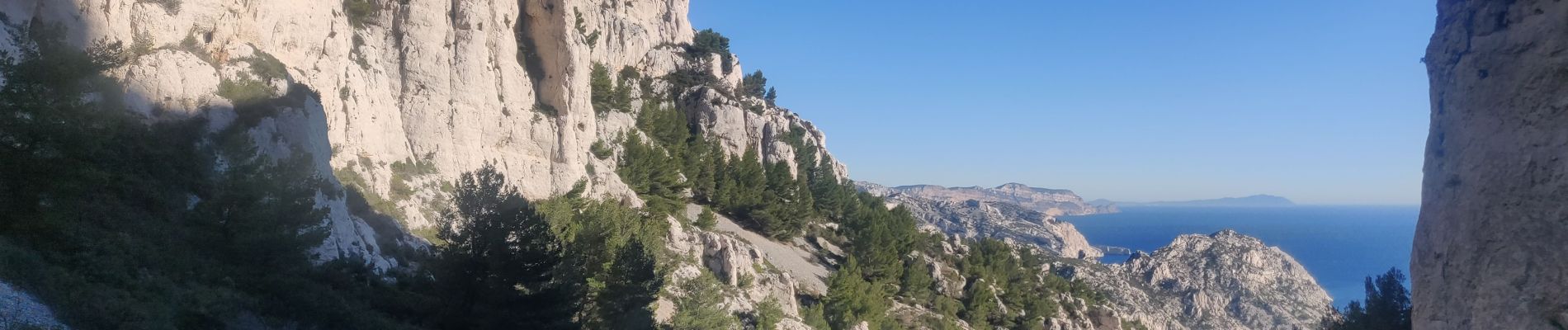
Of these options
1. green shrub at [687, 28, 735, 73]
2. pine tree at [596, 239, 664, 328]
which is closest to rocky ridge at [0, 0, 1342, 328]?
pine tree at [596, 239, 664, 328]

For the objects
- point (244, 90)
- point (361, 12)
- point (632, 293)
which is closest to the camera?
point (632, 293)

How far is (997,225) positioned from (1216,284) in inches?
1921

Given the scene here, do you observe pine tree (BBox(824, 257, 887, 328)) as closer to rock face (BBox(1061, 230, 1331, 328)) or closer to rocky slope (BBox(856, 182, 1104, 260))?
rock face (BBox(1061, 230, 1331, 328))

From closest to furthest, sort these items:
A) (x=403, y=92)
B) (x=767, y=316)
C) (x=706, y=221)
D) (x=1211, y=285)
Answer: (x=767, y=316)
(x=403, y=92)
(x=706, y=221)
(x=1211, y=285)

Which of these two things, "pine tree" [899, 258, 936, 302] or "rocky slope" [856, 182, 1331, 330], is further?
"rocky slope" [856, 182, 1331, 330]

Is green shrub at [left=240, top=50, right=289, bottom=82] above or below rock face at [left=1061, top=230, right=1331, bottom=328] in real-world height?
above

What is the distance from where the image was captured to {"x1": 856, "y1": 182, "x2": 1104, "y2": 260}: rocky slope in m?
122

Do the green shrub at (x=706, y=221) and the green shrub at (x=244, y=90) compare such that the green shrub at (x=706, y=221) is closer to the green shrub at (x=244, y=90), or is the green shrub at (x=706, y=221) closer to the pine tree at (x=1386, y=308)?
the green shrub at (x=244, y=90)

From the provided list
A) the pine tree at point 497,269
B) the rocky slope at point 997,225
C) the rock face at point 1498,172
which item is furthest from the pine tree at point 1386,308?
the rocky slope at point 997,225

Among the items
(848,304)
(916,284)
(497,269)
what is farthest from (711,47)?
(497,269)

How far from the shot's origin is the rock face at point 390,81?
16.8m

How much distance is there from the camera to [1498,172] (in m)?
13.3

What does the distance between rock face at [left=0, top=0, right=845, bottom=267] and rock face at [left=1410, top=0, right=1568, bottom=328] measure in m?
23.1

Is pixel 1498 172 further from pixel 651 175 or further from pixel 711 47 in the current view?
pixel 711 47
